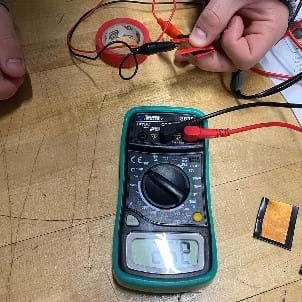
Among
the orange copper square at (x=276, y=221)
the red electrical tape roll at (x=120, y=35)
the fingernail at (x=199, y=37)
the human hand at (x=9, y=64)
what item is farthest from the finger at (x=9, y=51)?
the orange copper square at (x=276, y=221)

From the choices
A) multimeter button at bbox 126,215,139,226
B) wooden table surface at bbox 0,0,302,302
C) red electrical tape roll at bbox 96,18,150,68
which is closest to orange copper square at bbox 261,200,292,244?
wooden table surface at bbox 0,0,302,302

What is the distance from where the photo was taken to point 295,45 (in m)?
0.64

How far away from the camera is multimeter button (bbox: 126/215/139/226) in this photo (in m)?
0.47

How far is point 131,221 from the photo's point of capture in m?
0.47

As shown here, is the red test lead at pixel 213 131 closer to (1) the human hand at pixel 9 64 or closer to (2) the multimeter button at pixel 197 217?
(2) the multimeter button at pixel 197 217

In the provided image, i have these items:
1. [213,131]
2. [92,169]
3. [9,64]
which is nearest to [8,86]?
[9,64]

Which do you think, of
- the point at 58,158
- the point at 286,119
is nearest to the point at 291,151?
the point at 286,119

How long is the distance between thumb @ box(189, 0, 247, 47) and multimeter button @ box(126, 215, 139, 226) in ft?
0.77

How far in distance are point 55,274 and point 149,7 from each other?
399mm

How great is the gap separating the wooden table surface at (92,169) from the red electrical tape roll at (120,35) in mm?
15

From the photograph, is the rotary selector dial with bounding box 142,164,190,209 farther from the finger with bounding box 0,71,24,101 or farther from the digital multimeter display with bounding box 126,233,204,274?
the finger with bounding box 0,71,24,101

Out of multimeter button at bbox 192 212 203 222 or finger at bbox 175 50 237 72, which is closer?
multimeter button at bbox 192 212 203 222

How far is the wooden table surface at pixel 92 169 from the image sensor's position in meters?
0.46

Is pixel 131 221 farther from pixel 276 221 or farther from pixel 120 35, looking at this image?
pixel 120 35
